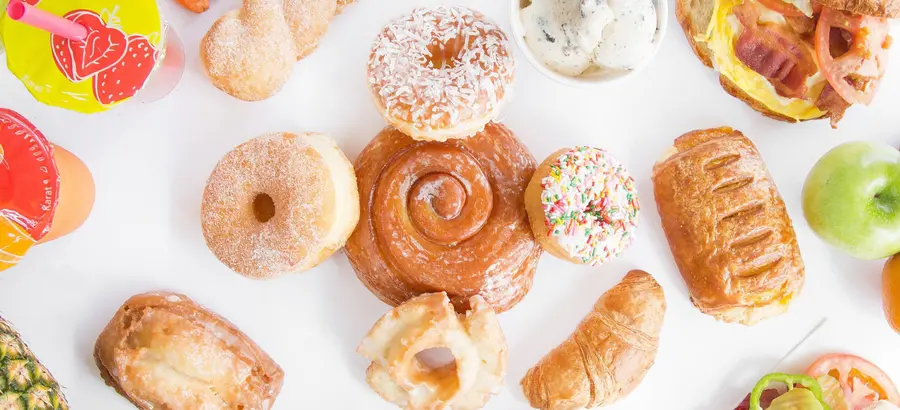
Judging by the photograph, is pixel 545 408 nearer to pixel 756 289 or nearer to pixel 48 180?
pixel 756 289

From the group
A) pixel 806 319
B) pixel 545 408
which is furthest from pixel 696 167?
pixel 545 408

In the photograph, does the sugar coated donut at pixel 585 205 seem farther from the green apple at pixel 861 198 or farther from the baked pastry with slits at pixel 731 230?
the green apple at pixel 861 198

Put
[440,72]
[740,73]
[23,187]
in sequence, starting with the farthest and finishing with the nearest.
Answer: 1. [740,73]
2. [440,72]
3. [23,187]

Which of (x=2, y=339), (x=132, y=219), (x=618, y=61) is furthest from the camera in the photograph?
(x=132, y=219)

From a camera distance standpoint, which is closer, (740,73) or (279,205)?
(279,205)

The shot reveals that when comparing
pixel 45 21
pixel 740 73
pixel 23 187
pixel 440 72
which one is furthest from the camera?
pixel 740 73

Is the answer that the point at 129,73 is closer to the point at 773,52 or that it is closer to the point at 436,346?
the point at 436,346

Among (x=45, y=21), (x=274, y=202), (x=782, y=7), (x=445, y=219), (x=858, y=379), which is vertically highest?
(x=45, y=21)

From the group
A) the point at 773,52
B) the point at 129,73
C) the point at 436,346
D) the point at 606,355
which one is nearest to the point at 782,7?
the point at 773,52

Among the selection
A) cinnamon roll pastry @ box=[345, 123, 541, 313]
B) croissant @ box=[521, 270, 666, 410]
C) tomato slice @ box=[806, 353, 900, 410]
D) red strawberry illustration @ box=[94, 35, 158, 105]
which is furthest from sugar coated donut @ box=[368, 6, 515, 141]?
tomato slice @ box=[806, 353, 900, 410]
